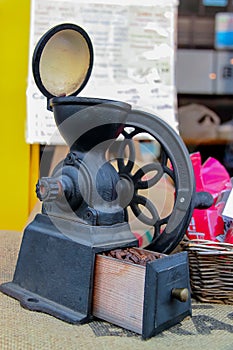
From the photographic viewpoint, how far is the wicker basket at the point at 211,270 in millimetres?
1007

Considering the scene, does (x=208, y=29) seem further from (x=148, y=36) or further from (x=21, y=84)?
(x=21, y=84)

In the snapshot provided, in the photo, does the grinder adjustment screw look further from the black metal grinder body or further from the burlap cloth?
the burlap cloth

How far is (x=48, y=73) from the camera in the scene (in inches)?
39.7

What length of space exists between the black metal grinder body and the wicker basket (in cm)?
6

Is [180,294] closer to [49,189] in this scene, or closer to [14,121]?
[49,189]

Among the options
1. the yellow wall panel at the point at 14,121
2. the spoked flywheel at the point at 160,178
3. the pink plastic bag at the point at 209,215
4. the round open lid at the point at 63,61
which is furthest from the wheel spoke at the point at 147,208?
the yellow wall panel at the point at 14,121

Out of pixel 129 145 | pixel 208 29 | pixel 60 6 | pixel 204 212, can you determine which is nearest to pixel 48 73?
pixel 129 145

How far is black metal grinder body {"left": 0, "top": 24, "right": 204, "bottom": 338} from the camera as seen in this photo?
905mm

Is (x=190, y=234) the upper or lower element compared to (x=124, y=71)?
lower

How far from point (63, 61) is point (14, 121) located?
0.61 metres

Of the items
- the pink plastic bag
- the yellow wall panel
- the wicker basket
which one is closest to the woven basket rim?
the wicker basket

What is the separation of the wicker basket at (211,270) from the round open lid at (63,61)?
427mm

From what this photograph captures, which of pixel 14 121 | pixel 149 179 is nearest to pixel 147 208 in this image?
pixel 149 179

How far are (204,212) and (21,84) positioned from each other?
2.55 ft
